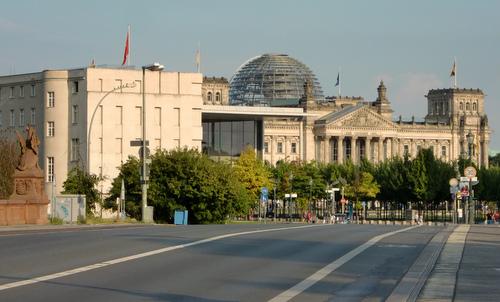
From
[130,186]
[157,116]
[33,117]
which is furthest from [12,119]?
[130,186]

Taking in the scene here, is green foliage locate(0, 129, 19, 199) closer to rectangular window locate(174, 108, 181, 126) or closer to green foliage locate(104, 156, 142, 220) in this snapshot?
green foliage locate(104, 156, 142, 220)

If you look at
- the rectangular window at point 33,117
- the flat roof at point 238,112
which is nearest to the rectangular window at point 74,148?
the rectangular window at point 33,117

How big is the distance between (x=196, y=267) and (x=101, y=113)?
7688 centimetres

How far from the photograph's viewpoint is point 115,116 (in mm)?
100062

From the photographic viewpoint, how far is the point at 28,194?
46.7 meters

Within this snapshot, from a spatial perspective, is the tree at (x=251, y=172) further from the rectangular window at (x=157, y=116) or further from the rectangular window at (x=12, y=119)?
the rectangular window at (x=12, y=119)

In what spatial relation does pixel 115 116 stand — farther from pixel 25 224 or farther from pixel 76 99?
pixel 25 224

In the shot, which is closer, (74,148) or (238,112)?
(74,148)

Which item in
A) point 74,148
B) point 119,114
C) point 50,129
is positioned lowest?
point 74,148

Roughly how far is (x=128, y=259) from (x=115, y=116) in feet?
250

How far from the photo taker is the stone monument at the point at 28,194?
4584cm

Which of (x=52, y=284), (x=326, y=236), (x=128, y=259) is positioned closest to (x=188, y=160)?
(x=326, y=236)

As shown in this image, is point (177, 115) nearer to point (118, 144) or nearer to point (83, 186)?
point (118, 144)

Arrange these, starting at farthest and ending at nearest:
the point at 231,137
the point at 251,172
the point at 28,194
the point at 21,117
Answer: the point at 231,137, the point at 251,172, the point at 21,117, the point at 28,194
